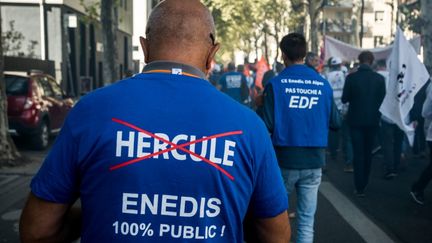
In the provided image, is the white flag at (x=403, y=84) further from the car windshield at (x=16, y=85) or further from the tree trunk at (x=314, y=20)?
the tree trunk at (x=314, y=20)

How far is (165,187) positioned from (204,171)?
131 mm

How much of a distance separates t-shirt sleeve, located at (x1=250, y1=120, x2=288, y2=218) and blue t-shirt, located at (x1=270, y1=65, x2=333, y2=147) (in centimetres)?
240

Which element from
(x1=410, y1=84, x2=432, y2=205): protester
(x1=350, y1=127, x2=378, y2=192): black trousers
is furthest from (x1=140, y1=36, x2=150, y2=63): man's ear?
(x1=350, y1=127, x2=378, y2=192): black trousers

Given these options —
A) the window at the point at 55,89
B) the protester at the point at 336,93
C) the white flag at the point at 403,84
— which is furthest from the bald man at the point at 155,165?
the window at the point at 55,89

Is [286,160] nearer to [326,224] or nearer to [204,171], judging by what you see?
[326,224]

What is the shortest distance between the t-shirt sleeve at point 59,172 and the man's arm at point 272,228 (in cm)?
65

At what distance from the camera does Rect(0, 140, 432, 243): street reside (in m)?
5.53

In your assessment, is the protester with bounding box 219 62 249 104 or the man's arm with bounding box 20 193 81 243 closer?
the man's arm with bounding box 20 193 81 243

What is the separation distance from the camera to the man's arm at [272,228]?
183 cm

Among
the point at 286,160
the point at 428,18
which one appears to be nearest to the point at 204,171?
the point at 286,160

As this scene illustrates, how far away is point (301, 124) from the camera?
4188mm

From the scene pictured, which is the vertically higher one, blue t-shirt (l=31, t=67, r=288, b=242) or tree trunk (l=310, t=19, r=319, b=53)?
tree trunk (l=310, t=19, r=319, b=53)

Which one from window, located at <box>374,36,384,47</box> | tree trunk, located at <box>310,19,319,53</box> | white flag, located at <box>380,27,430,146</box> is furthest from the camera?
window, located at <box>374,36,384,47</box>

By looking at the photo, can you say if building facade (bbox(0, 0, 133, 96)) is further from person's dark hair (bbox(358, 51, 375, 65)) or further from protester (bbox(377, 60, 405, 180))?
person's dark hair (bbox(358, 51, 375, 65))
